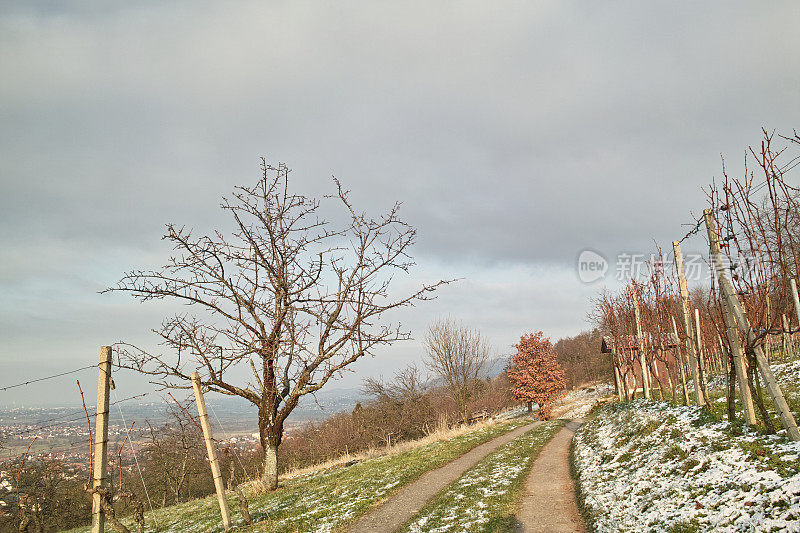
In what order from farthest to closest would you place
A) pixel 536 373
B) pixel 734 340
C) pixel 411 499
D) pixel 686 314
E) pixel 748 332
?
pixel 536 373 → pixel 686 314 → pixel 411 499 → pixel 734 340 → pixel 748 332

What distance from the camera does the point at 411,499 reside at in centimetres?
924

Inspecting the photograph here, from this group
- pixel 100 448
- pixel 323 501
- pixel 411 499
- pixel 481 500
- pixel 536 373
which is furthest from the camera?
pixel 536 373

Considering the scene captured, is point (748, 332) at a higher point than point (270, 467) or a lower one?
higher

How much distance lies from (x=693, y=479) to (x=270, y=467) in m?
11.6

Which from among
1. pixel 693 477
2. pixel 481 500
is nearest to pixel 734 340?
pixel 693 477

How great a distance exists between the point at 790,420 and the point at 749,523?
206 cm

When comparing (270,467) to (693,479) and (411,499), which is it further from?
(693,479)

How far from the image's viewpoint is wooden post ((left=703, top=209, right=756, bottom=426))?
633 cm

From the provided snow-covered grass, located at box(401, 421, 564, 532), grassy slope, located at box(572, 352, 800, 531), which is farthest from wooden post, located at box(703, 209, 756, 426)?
snow-covered grass, located at box(401, 421, 564, 532)

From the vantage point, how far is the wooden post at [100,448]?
6.47 metres

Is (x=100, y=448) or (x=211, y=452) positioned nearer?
(x=100, y=448)

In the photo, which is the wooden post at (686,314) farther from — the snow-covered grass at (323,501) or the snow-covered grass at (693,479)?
the snow-covered grass at (323,501)

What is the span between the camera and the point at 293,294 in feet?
42.0

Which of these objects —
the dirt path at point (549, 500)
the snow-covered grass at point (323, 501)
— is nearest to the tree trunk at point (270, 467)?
the snow-covered grass at point (323, 501)
